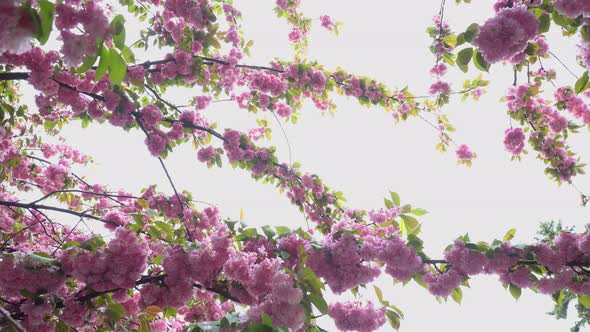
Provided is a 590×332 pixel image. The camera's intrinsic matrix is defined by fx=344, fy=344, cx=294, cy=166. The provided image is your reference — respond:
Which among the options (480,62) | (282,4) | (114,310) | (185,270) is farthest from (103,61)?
(282,4)

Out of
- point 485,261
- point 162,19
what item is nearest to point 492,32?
point 485,261

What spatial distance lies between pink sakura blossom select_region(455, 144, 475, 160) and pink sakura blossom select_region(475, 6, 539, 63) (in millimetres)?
3301

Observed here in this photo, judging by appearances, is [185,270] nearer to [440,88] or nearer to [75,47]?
[75,47]

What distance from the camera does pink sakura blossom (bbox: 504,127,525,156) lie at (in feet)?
13.5

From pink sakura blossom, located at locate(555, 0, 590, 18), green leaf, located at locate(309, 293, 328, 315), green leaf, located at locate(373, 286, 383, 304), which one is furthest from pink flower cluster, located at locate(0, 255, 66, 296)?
pink sakura blossom, located at locate(555, 0, 590, 18)

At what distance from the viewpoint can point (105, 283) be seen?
5.68 ft

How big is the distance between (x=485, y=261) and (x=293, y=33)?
4690 millimetres

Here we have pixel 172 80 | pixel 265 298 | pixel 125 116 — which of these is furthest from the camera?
pixel 172 80

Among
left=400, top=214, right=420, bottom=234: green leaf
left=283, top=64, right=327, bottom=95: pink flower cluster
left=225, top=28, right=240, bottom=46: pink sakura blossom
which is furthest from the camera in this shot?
left=225, top=28, right=240, bottom=46: pink sakura blossom

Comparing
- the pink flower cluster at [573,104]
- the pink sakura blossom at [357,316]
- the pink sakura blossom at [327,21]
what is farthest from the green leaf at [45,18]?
the pink sakura blossom at [327,21]

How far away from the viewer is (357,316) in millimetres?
1925

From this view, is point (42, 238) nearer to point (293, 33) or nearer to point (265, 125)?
point (265, 125)

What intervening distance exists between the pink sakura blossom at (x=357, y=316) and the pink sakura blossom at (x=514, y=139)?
3.19m

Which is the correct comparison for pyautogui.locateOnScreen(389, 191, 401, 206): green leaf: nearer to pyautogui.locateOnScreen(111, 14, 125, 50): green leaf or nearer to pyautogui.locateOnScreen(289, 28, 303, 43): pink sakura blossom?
pyautogui.locateOnScreen(111, 14, 125, 50): green leaf
